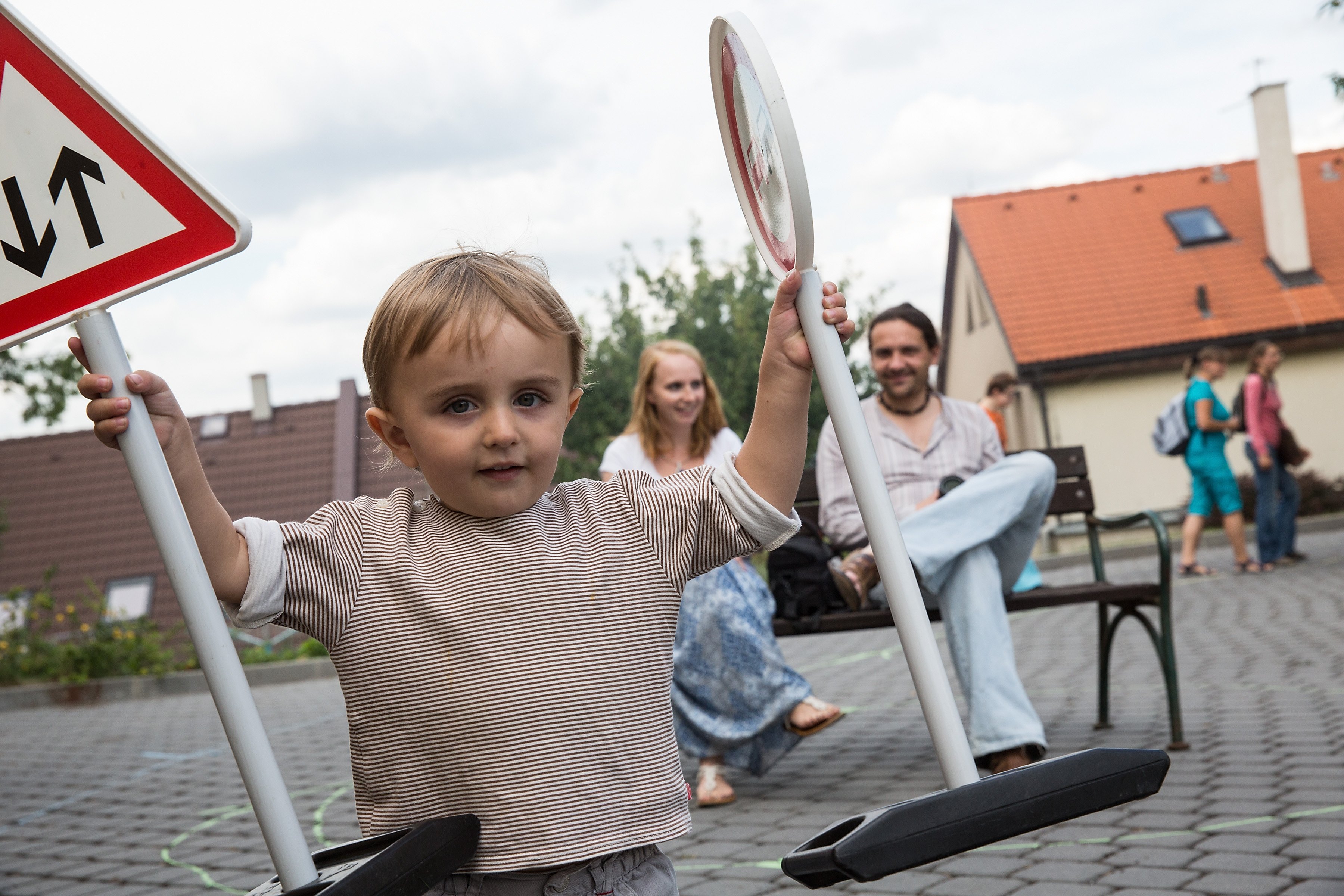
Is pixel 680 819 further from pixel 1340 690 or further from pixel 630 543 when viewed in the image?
pixel 1340 690

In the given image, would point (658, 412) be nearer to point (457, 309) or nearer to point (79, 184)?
point (457, 309)

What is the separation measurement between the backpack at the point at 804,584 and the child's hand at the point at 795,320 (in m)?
3.35

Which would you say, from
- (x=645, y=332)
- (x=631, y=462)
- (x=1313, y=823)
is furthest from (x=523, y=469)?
(x=645, y=332)

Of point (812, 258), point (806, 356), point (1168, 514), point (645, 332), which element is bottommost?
point (1168, 514)

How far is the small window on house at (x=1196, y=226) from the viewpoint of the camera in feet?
86.5

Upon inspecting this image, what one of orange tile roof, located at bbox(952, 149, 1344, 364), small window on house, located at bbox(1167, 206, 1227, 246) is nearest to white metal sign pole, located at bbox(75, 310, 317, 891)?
orange tile roof, located at bbox(952, 149, 1344, 364)

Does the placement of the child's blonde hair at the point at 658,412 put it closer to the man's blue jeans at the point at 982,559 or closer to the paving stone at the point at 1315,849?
the man's blue jeans at the point at 982,559

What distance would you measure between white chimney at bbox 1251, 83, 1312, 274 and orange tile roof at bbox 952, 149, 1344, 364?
39 cm

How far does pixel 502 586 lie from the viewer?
189cm

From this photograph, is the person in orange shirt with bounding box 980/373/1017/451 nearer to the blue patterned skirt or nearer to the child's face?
the blue patterned skirt

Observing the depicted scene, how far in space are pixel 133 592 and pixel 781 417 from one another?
31546mm

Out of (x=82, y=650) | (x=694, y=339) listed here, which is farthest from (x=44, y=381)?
(x=694, y=339)

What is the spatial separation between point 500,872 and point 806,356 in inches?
34.1

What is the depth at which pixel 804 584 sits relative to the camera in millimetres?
5406
